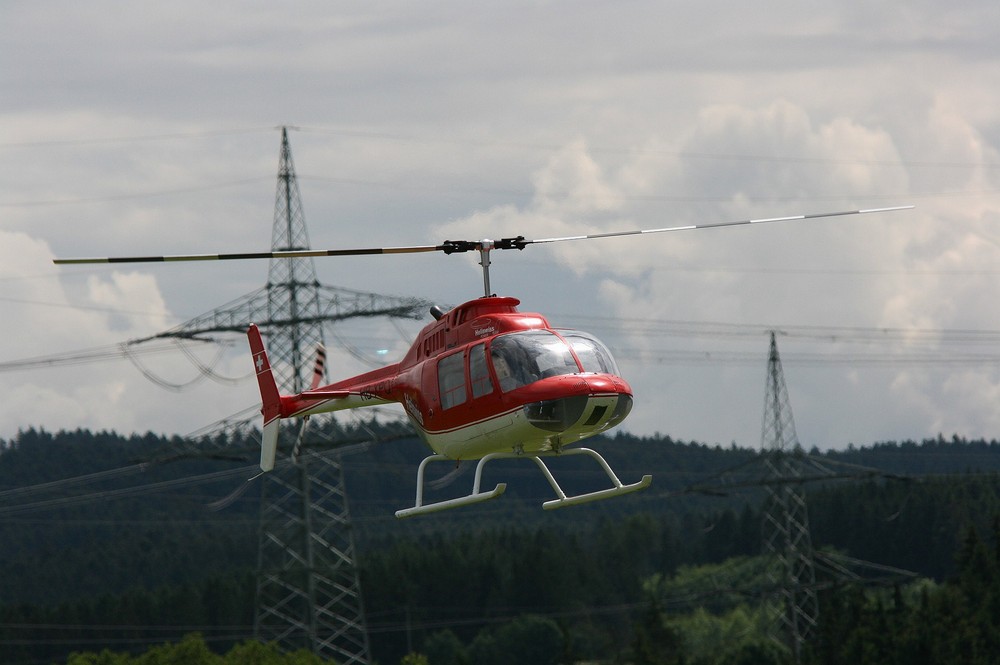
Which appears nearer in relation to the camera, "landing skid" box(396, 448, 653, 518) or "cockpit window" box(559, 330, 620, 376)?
"landing skid" box(396, 448, 653, 518)

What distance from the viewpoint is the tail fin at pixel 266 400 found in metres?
46.5

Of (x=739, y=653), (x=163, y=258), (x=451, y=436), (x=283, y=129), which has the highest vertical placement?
(x=283, y=129)

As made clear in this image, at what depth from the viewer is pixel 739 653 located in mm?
166500

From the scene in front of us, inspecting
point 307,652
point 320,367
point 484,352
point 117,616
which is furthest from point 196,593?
point 484,352

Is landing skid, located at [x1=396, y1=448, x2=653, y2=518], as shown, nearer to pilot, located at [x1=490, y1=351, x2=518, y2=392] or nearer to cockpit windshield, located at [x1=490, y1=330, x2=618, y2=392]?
pilot, located at [x1=490, y1=351, x2=518, y2=392]

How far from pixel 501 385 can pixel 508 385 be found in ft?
0.67

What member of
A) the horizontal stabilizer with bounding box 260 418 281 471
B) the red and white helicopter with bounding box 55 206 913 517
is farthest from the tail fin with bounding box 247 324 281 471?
the red and white helicopter with bounding box 55 206 913 517

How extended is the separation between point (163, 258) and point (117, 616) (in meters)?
156

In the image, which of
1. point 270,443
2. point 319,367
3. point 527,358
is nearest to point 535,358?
point 527,358

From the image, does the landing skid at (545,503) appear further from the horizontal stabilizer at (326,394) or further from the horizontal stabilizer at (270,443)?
the horizontal stabilizer at (270,443)

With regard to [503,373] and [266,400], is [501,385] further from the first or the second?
[266,400]

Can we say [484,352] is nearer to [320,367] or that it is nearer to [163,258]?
[163,258]

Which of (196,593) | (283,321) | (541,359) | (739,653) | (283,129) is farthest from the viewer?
(196,593)

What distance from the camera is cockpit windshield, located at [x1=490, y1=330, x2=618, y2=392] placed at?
37031 mm
